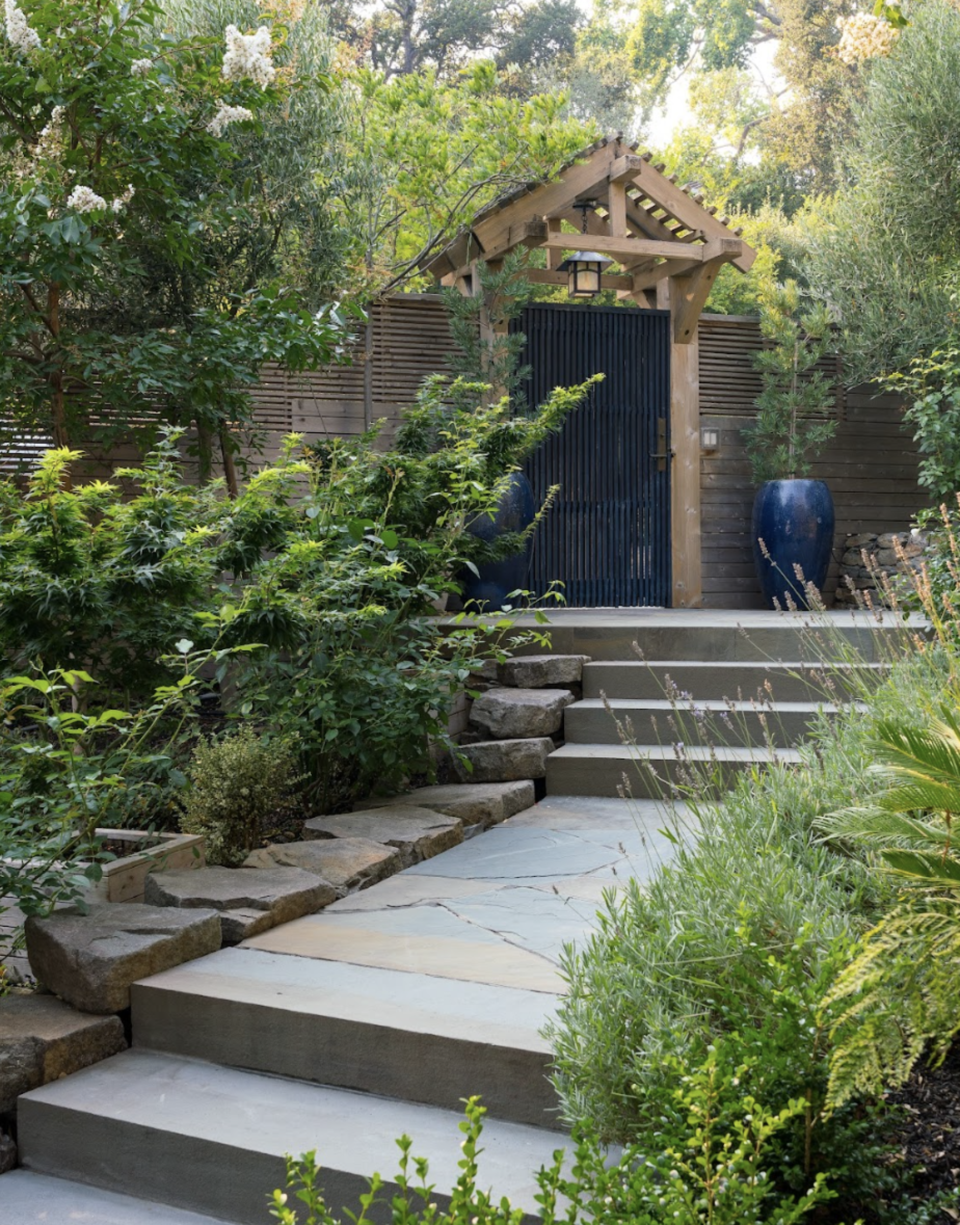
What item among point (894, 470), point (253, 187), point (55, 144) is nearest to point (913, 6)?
point (894, 470)

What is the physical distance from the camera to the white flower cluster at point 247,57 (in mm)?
5000

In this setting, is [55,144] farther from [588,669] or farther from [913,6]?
[913,6]

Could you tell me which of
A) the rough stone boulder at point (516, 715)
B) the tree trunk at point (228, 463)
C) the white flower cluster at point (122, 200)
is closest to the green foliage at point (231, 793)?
the rough stone boulder at point (516, 715)

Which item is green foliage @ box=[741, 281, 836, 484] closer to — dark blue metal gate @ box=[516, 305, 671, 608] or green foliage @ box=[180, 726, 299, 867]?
dark blue metal gate @ box=[516, 305, 671, 608]

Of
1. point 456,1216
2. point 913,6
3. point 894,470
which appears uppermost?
point 913,6

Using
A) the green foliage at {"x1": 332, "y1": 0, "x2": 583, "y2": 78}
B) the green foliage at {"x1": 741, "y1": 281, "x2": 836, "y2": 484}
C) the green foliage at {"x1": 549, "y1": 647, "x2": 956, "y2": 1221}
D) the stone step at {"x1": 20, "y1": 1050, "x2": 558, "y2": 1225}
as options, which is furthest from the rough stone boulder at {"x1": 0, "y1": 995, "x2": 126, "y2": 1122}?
the green foliage at {"x1": 332, "y1": 0, "x2": 583, "y2": 78}

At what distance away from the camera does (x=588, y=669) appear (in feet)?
18.5

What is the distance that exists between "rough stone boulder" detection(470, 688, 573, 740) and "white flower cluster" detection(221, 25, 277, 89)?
295 centimetres

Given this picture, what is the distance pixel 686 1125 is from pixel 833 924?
0.57m

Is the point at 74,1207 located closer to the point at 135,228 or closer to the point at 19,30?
the point at 19,30

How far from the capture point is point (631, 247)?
7.63 m

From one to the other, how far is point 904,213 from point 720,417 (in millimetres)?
2067

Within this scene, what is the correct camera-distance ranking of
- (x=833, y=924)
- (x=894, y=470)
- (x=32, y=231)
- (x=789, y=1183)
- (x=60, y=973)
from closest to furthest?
(x=789, y=1183), (x=833, y=924), (x=60, y=973), (x=32, y=231), (x=894, y=470)

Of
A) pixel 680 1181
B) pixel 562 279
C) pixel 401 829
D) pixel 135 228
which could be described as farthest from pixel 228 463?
pixel 680 1181
